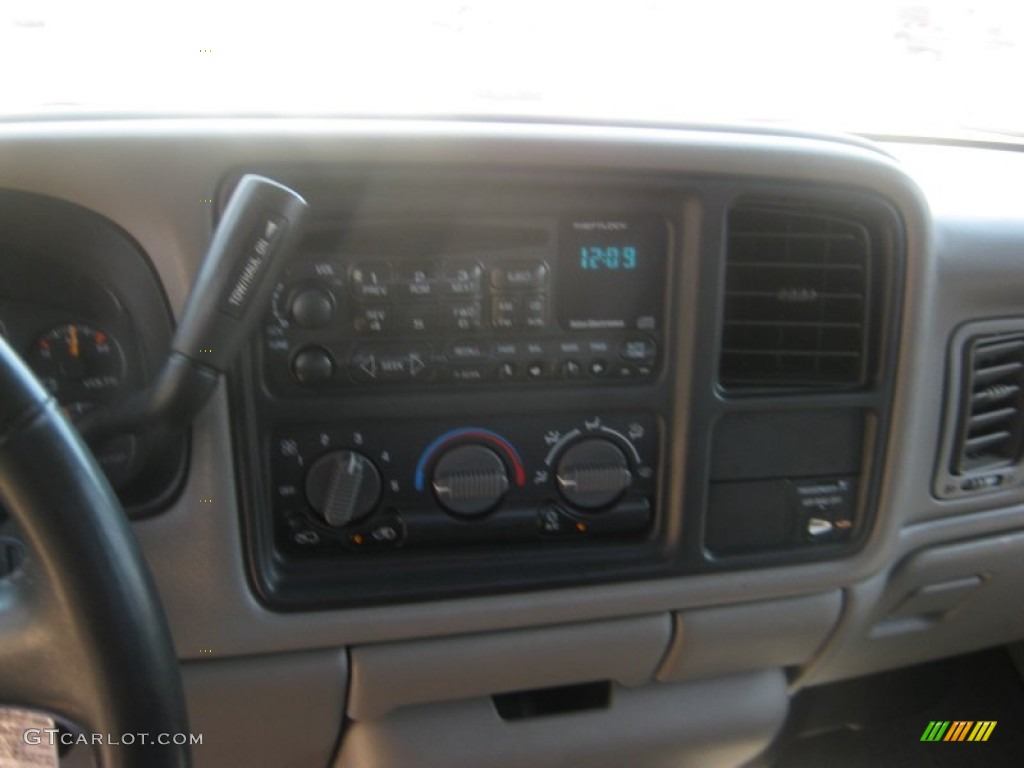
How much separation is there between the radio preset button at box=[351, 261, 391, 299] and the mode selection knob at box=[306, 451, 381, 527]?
168mm

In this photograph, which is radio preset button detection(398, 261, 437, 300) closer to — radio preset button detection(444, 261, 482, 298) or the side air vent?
radio preset button detection(444, 261, 482, 298)

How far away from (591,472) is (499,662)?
25 centimetres

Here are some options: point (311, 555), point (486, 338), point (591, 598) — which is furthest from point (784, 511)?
point (311, 555)

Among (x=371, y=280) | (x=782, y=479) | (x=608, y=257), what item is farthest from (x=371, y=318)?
(x=782, y=479)

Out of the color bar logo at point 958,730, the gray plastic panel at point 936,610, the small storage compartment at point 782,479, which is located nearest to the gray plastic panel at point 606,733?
the gray plastic panel at point 936,610

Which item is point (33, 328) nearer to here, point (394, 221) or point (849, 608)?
point (394, 221)

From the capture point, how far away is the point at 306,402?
3.12 ft

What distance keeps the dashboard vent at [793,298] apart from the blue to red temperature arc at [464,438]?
0.83 feet

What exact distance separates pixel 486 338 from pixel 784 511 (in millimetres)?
429

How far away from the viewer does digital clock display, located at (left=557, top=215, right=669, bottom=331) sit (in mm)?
989

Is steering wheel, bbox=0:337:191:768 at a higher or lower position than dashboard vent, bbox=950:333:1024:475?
higher

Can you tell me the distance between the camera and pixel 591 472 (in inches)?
40.8


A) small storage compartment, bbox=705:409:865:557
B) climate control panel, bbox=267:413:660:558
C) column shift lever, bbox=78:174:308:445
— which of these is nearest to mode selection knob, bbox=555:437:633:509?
climate control panel, bbox=267:413:660:558

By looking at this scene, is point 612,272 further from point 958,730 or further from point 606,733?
point 958,730
